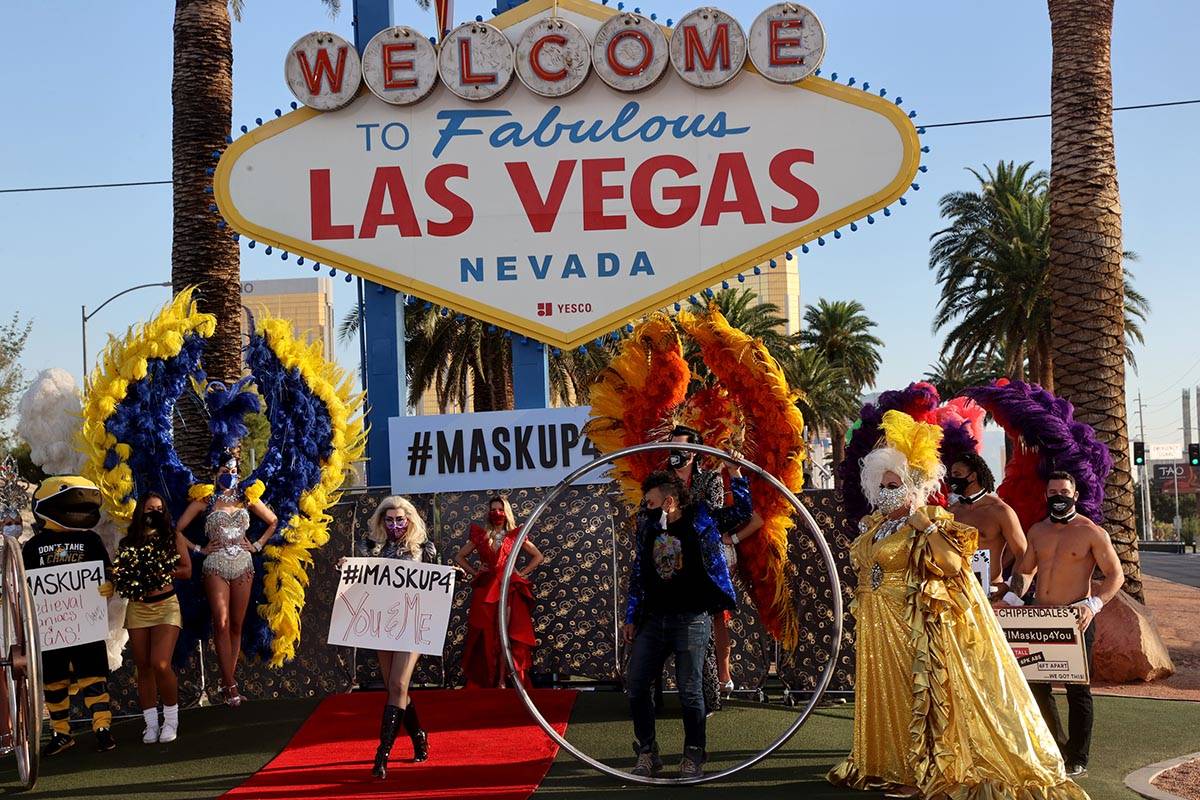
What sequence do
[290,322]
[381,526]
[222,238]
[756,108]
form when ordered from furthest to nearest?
[222,238] < [756,108] < [290,322] < [381,526]

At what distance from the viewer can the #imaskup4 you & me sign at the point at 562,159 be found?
1123 centimetres

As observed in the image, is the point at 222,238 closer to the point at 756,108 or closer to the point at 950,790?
the point at 756,108

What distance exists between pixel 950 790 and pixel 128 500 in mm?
5974

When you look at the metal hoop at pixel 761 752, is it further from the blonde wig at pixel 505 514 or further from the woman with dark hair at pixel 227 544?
the woman with dark hair at pixel 227 544

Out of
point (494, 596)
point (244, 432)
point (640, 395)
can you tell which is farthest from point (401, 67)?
point (494, 596)

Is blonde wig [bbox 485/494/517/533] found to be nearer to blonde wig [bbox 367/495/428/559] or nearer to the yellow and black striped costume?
blonde wig [bbox 367/495/428/559]

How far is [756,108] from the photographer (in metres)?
11.3

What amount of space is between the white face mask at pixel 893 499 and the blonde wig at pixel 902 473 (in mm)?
29

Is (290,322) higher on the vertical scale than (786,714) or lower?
higher

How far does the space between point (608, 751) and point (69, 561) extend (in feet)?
12.2

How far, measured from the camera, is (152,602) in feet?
29.0

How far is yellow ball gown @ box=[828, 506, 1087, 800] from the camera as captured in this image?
259 inches

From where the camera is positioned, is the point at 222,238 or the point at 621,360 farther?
the point at 222,238

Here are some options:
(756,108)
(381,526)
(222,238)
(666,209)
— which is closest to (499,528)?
(381,526)
